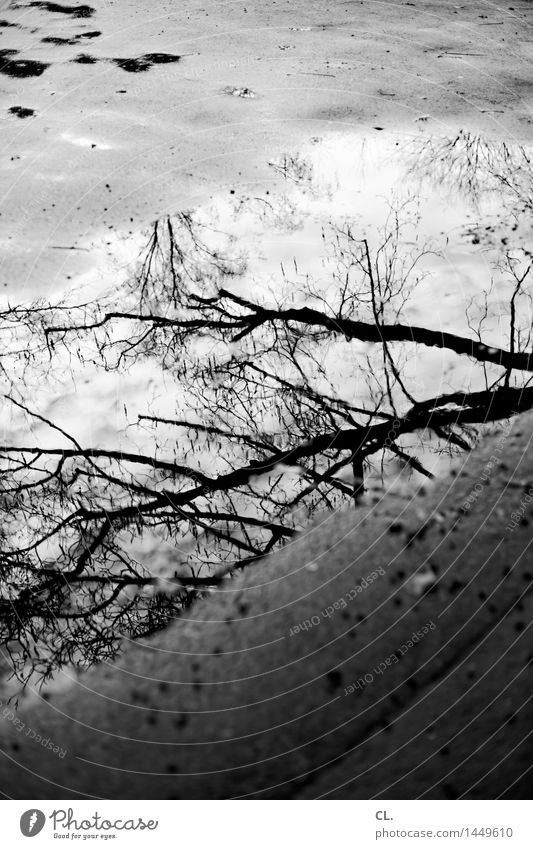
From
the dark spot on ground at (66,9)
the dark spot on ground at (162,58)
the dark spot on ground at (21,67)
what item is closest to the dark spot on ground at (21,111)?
the dark spot on ground at (21,67)

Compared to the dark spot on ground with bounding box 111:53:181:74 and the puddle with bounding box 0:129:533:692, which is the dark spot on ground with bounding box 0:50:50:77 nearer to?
the dark spot on ground with bounding box 111:53:181:74

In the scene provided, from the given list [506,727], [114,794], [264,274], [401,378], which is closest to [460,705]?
[506,727]

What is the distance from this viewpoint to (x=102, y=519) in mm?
2541

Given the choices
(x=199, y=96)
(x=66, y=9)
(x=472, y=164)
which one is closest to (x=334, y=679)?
(x=472, y=164)

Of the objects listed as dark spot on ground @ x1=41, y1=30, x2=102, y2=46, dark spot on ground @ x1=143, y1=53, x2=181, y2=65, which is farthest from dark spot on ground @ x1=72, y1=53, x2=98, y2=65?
dark spot on ground @ x1=143, y1=53, x2=181, y2=65

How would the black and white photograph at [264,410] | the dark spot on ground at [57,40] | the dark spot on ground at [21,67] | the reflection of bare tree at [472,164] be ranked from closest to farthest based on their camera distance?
the black and white photograph at [264,410]
the reflection of bare tree at [472,164]
the dark spot on ground at [21,67]
the dark spot on ground at [57,40]

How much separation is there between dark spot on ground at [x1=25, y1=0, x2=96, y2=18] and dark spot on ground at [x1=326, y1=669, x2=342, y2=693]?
→ 13.5 ft

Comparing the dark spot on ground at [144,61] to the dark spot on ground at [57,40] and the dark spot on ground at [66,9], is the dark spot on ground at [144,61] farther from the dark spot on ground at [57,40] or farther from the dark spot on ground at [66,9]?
the dark spot on ground at [66,9]

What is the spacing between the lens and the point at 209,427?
9.16ft

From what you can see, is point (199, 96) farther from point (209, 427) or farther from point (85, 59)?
point (209, 427)

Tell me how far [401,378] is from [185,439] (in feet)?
2.97

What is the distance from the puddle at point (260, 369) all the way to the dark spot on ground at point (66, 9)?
4.37 feet

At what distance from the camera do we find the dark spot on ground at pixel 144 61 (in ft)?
13.1

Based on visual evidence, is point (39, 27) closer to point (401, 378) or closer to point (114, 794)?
point (401, 378)
